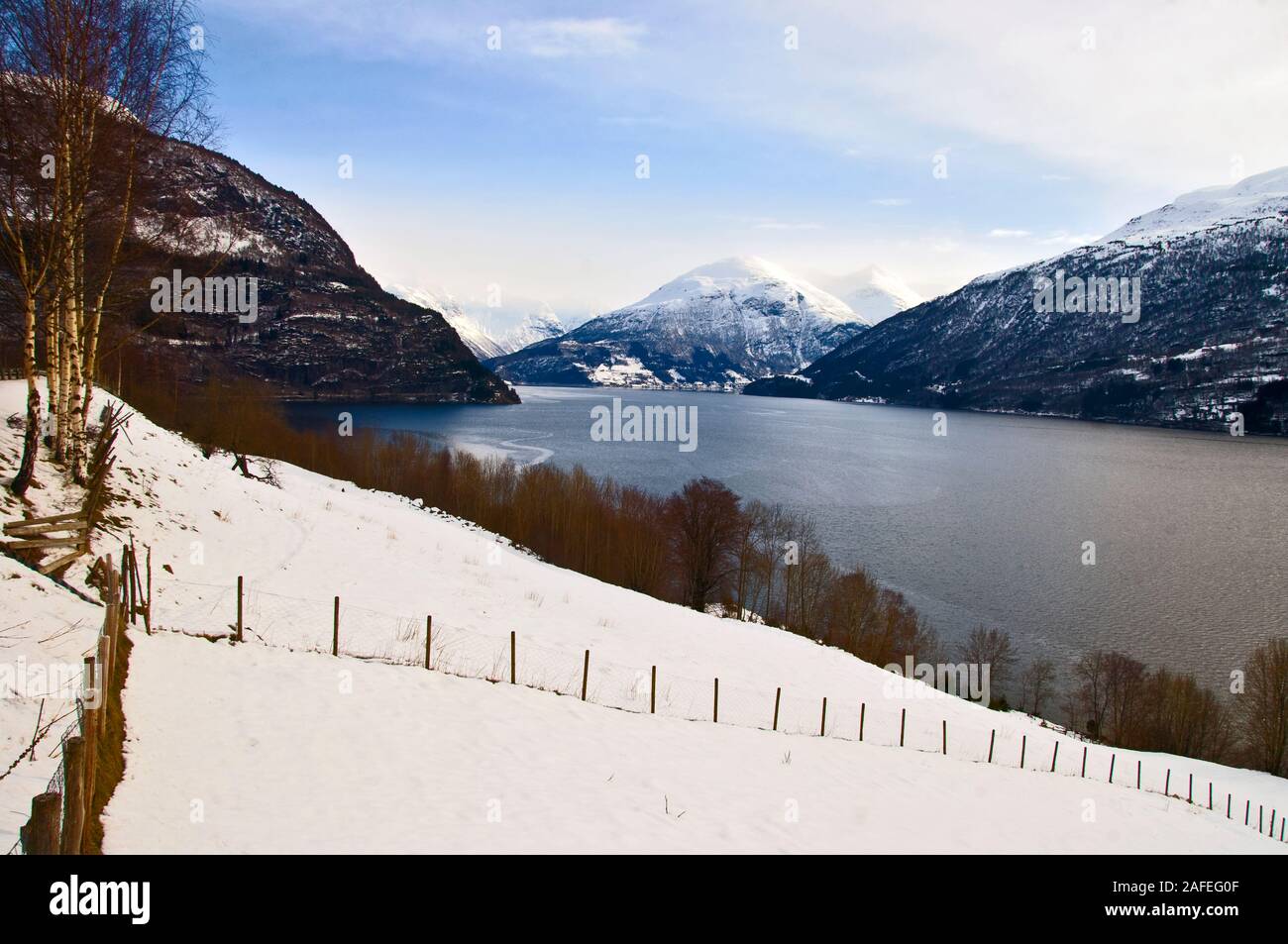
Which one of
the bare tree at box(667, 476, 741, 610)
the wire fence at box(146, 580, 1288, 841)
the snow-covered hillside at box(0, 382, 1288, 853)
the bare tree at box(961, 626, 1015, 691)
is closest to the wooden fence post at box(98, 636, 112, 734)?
the snow-covered hillside at box(0, 382, 1288, 853)

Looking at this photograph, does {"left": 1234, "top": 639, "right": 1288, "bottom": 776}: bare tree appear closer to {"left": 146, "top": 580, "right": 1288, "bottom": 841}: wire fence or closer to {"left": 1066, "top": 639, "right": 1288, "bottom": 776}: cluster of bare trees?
{"left": 1066, "top": 639, "right": 1288, "bottom": 776}: cluster of bare trees

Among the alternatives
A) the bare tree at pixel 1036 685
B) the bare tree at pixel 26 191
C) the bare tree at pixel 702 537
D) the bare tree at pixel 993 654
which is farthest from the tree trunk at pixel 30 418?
the bare tree at pixel 1036 685

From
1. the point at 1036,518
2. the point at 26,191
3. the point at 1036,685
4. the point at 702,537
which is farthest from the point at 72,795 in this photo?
the point at 1036,518

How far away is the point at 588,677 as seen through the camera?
760 inches

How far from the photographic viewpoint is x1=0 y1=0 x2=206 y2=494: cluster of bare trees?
14445 millimetres

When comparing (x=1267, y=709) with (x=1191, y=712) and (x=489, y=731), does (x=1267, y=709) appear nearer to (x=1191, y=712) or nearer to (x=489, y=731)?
(x=1191, y=712)

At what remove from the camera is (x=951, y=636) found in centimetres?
4238

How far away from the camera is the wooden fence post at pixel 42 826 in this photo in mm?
4773

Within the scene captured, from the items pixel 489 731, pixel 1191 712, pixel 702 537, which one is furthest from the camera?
pixel 702 537

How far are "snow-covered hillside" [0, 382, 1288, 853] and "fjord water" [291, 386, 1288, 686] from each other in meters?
16.7

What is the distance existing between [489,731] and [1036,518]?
74324 mm
